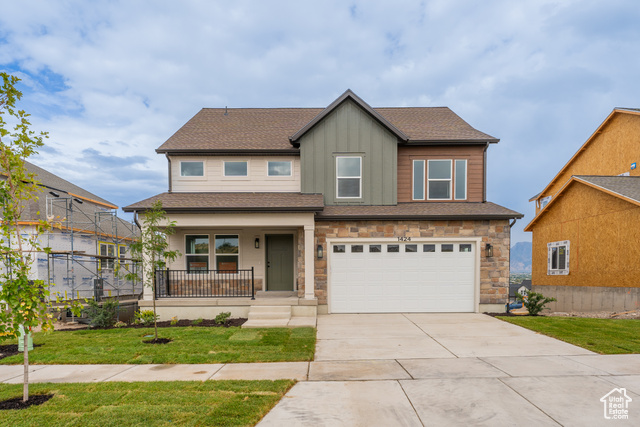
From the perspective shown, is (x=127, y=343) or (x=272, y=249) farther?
(x=272, y=249)

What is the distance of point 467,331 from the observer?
8742 millimetres

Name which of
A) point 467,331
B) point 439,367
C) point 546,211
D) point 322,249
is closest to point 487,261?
point 467,331

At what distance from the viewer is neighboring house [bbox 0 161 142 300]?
15.4 m

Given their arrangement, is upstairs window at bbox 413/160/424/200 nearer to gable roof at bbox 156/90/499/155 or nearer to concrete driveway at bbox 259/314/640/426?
gable roof at bbox 156/90/499/155

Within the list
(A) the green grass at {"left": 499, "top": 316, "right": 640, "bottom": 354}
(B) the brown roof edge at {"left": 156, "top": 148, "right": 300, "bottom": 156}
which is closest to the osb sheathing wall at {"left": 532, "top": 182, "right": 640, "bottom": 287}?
(A) the green grass at {"left": 499, "top": 316, "right": 640, "bottom": 354}

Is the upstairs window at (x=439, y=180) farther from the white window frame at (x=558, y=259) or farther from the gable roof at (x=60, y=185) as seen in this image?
the gable roof at (x=60, y=185)

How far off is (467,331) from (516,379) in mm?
3455

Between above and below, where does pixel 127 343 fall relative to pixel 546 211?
below

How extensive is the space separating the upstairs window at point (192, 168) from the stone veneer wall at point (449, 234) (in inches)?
178

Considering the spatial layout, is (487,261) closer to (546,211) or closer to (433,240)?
(433,240)

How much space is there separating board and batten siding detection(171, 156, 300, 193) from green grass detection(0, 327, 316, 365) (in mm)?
5112

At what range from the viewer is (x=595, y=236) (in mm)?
13734

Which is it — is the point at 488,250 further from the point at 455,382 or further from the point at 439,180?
the point at 455,382

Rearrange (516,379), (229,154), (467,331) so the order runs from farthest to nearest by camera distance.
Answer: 1. (229,154)
2. (467,331)
3. (516,379)
